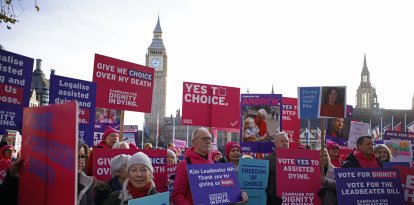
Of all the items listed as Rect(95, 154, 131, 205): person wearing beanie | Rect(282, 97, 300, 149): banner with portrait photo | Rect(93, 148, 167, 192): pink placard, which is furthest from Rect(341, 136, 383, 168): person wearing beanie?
Rect(282, 97, 300, 149): banner with portrait photo

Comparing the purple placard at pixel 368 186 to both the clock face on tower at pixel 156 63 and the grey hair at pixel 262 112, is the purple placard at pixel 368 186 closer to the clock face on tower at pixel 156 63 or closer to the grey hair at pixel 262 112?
the grey hair at pixel 262 112

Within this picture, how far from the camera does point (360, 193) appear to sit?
4.41 meters

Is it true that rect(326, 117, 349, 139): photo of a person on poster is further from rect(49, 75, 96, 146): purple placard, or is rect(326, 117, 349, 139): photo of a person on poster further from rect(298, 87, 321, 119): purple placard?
rect(49, 75, 96, 146): purple placard

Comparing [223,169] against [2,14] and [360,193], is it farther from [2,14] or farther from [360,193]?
[2,14]

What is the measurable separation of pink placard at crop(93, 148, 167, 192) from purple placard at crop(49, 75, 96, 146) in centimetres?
149

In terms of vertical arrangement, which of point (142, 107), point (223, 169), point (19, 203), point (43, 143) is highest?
point (142, 107)

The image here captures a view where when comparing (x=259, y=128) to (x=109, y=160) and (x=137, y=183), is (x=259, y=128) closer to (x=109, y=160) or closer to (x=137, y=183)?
(x=109, y=160)

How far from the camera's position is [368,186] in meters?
4.47

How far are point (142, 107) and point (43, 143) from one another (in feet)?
11.5

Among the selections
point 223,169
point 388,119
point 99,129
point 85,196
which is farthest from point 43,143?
point 388,119

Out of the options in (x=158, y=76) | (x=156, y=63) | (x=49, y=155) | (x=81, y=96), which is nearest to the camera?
(x=49, y=155)

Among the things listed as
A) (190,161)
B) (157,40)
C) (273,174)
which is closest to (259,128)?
(273,174)

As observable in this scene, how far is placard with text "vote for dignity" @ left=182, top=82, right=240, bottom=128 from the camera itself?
7.47m

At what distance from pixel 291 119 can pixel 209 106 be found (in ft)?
10.1
